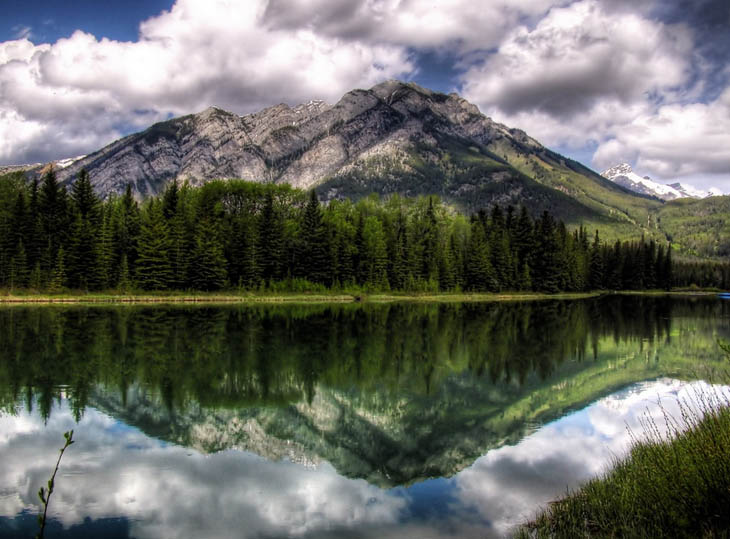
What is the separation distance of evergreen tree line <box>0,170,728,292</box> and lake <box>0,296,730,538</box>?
45.3m

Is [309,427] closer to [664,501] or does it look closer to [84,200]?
[664,501]

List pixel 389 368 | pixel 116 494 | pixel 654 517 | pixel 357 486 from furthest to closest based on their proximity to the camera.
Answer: pixel 389 368 < pixel 357 486 < pixel 116 494 < pixel 654 517

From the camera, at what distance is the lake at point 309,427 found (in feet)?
38.1

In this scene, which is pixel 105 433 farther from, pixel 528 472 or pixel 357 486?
pixel 528 472

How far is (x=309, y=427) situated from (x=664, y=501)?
39.2 ft

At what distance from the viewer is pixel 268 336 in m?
41.0

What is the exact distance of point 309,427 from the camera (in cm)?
1812

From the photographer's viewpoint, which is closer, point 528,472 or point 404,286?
point 528,472

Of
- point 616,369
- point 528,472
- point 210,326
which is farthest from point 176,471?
point 210,326

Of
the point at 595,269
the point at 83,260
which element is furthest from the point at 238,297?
the point at 595,269

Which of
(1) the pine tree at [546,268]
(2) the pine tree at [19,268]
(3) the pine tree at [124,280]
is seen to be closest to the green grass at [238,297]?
(3) the pine tree at [124,280]

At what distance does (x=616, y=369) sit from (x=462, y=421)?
54.5ft

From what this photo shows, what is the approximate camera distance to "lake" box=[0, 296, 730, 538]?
38.1 feet

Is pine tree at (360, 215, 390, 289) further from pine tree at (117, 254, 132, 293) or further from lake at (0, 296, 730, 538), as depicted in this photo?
lake at (0, 296, 730, 538)
